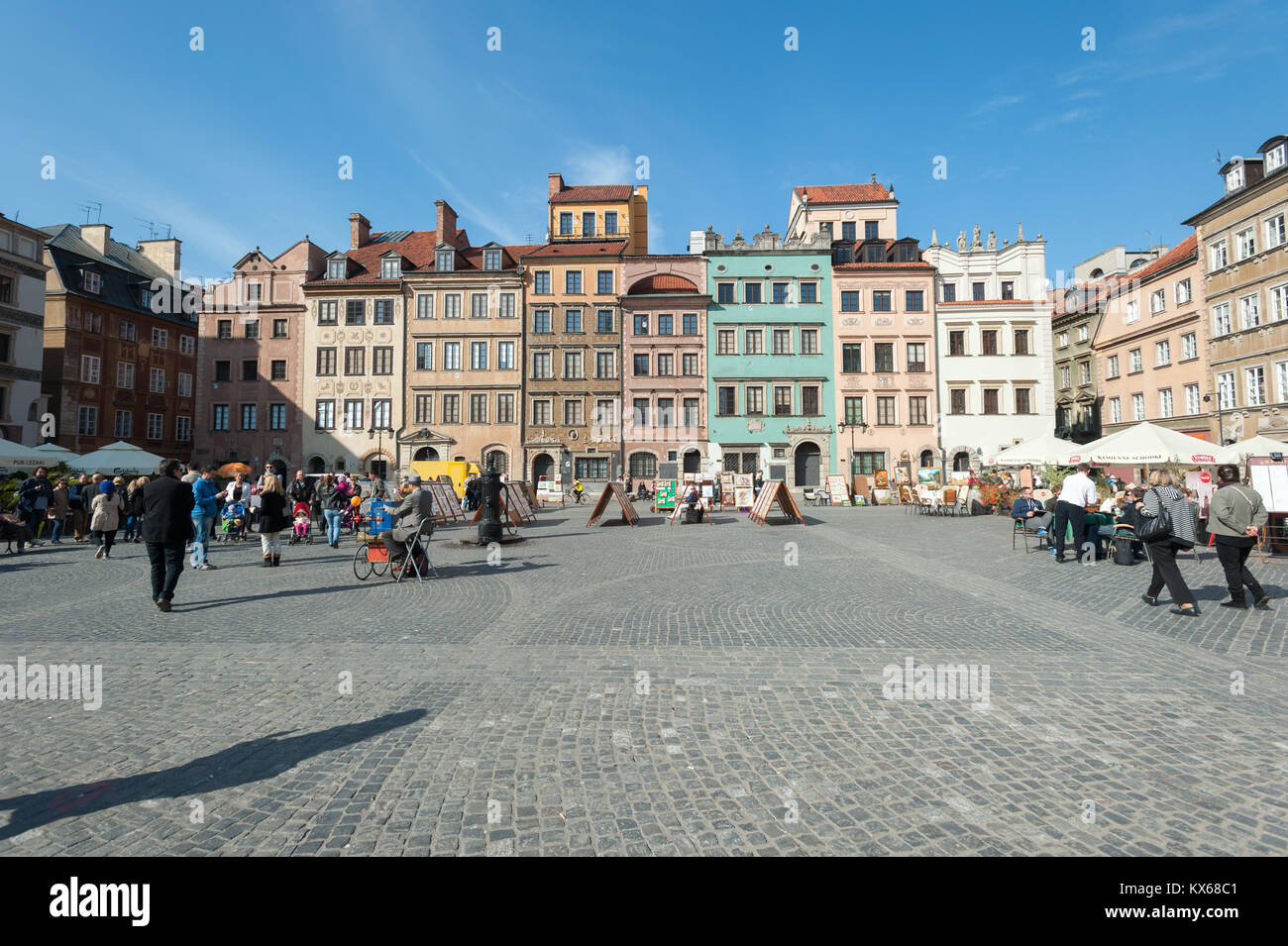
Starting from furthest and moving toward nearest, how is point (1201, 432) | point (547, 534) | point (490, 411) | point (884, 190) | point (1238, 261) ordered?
point (884, 190) < point (490, 411) < point (1201, 432) < point (1238, 261) < point (547, 534)

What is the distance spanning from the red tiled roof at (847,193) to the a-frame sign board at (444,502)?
3679cm

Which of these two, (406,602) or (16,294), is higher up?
(16,294)

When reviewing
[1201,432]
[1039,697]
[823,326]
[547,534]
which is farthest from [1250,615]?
[823,326]

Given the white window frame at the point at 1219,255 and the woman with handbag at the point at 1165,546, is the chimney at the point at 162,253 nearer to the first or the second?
the woman with handbag at the point at 1165,546

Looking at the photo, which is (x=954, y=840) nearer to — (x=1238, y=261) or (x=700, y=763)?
(x=700, y=763)

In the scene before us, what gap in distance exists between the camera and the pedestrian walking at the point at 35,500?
635 inches

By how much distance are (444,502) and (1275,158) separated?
38.2 metres

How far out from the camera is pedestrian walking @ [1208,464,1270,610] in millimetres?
7863

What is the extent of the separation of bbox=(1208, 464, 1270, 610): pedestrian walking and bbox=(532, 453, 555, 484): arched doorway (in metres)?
35.9

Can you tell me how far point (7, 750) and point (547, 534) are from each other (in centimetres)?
1438

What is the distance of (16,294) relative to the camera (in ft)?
108

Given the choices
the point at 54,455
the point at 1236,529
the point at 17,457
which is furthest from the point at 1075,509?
the point at 54,455

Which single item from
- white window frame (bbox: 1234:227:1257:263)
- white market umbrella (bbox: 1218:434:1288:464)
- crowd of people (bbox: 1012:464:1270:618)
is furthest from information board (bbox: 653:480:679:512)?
white window frame (bbox: 1234:227:1257:263)
